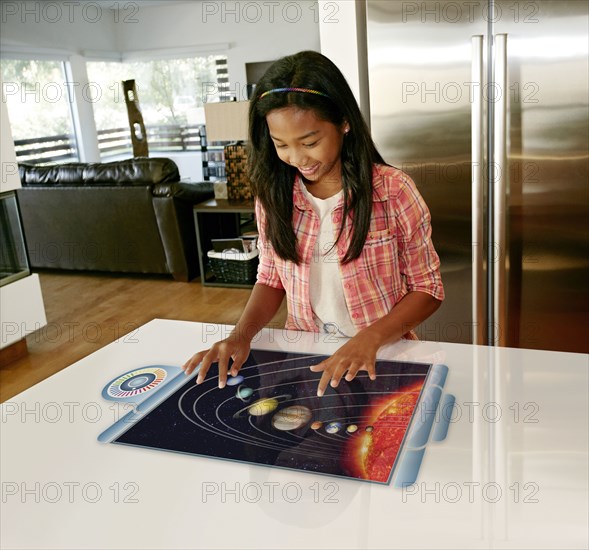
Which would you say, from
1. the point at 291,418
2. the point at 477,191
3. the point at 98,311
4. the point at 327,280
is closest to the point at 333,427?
the point at 291,418

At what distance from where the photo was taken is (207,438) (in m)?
1.00

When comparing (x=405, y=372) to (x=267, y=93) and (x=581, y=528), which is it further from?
(x=267, y=93)

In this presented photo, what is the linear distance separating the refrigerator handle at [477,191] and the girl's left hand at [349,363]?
3.98 ft

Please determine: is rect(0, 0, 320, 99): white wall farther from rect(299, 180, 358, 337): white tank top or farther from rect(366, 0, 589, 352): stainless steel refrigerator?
rect(299, 180, 358, 337): white tank top

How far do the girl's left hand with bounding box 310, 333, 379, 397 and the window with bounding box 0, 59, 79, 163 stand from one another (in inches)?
305

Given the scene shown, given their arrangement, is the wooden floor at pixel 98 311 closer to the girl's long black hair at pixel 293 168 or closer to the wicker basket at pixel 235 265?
the wicker basket at pixel 235 265

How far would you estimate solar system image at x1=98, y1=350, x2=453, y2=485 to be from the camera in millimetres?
927

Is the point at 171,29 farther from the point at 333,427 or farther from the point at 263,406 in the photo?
the point at 333,427

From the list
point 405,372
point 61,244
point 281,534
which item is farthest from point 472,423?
point 61,244

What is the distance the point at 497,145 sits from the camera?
2.19 m

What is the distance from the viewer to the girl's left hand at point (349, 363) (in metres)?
1.10

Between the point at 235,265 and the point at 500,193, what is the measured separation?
259cm

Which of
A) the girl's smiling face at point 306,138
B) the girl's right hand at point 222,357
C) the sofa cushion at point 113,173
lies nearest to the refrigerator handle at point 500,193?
the girl's smiling face at point 306,138

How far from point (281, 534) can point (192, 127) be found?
9.57 metres
